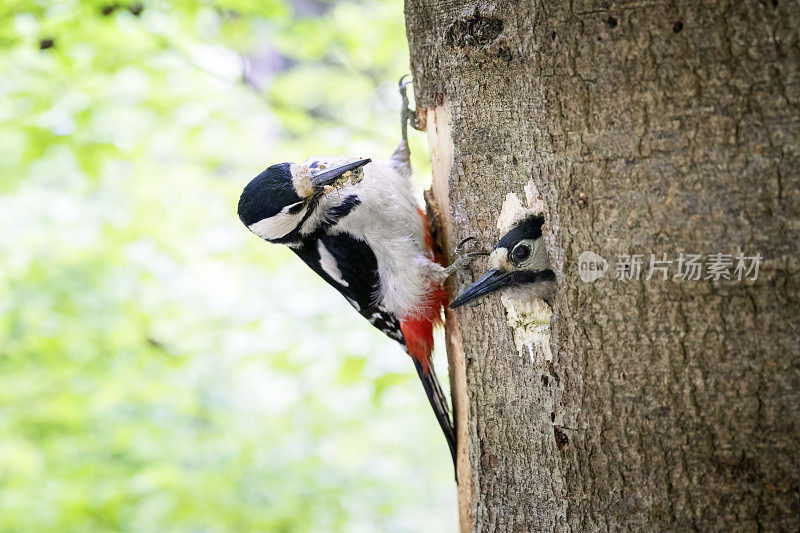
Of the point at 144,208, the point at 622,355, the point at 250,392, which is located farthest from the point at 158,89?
the point at 250,392

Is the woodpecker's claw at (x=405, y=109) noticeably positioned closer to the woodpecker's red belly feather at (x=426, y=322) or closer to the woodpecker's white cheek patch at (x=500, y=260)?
the woodpecker's red belly feather at (x=426, y=322)

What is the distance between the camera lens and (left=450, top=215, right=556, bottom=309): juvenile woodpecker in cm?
158

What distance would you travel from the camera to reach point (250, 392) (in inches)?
212

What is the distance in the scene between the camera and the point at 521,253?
5.28 ft

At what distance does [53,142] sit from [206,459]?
2.42 meters

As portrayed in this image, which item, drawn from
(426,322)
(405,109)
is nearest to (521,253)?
(426,322)

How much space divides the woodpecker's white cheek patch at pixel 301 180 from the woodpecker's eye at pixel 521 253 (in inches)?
34.6

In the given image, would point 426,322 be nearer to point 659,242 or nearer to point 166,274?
point 659,242

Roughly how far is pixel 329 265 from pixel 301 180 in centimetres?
43

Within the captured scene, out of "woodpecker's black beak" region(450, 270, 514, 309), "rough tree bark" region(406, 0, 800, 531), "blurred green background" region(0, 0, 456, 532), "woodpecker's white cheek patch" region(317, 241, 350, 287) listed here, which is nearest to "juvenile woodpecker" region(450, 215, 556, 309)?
"woodpecker's black beak" region(450, 270, 514, 309)

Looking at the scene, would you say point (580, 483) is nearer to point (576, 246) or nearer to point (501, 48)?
point (576, 246)

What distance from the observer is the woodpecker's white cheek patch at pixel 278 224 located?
2.15 m

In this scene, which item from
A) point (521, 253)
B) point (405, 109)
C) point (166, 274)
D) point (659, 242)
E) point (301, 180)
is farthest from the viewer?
point (166, 274)

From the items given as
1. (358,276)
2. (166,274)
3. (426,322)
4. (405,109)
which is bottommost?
(426,322)
